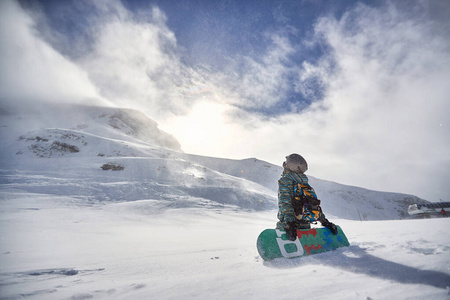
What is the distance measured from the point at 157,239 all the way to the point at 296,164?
17.7 ft

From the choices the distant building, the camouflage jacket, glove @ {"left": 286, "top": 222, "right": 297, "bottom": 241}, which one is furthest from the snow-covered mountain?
glove @ {"left": 286, "top": 222, "right": 297, "bottom": 241}

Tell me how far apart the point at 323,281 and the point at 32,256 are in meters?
4.86

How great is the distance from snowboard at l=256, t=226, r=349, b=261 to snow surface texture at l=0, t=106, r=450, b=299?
0.73ft

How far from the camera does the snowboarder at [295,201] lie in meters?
3.12

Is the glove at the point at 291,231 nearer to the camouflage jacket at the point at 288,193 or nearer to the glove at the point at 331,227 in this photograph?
the camouflage jacket at the point at 288,193

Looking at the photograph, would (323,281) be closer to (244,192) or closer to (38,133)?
(244,192)

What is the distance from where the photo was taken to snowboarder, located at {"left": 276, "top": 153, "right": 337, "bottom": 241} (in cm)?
312

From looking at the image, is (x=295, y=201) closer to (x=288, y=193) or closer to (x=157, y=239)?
(x=288, y=193)

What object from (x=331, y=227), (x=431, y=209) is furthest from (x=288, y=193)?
(x=431, y=209)

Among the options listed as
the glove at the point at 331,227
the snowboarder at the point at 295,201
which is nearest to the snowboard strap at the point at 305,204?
the snowboarder at the point at 295,201

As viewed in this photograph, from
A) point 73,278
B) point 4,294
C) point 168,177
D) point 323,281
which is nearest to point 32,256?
point 73,278

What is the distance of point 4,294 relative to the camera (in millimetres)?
1682

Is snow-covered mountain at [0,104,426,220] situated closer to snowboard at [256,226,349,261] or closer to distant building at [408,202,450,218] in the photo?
distant building at [408,202,450,218]

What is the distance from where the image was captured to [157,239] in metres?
6.60
